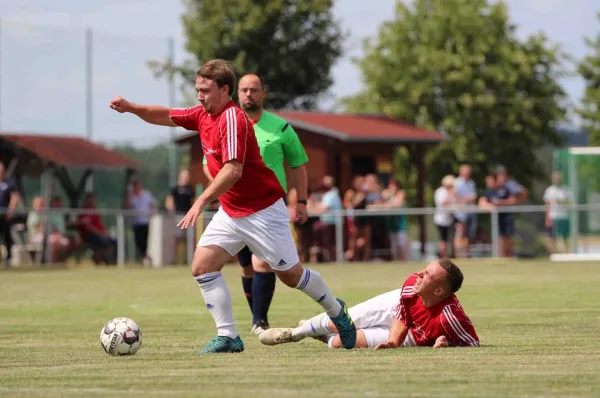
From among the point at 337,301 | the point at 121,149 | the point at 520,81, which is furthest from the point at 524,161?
the point at 337,301

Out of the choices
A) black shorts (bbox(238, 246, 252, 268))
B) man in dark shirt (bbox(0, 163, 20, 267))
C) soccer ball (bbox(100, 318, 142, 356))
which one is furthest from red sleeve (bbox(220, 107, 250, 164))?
man in dark shirt (bbox(0, 163, 20, 267))

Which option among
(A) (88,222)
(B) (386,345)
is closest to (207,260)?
(B) (386,345)

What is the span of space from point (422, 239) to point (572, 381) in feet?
84.8

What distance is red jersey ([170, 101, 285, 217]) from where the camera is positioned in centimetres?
942

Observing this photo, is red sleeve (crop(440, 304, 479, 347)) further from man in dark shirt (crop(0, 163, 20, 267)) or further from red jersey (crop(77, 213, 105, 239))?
red jersey (crop(77, 213, 105, 239))

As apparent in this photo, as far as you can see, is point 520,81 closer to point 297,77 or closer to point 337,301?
point 297,77

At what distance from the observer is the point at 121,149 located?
36.9 metres

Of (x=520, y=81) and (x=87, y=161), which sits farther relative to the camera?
(x=520, y=81)

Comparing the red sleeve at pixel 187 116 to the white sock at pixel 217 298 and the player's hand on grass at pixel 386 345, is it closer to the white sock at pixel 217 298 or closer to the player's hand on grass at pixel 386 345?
the white sock at pixel 217 298

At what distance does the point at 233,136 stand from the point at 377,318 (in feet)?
6.20

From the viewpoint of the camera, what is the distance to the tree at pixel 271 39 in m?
49.6

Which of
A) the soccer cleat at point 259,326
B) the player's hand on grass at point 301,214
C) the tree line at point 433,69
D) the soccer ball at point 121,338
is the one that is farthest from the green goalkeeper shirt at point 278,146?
the tree line at point 433,69

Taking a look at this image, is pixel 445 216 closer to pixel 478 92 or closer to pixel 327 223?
pixel 327 223

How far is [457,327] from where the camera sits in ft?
31.7
